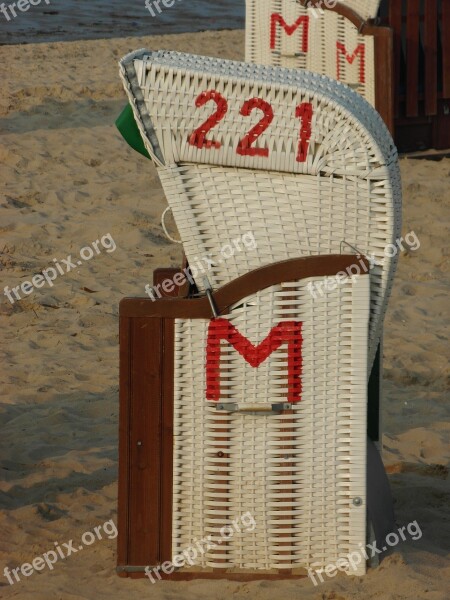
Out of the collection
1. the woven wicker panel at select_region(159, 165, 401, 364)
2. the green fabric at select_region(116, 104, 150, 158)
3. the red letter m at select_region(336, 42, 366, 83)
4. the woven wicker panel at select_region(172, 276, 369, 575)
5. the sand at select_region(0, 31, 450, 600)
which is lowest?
the sand at select_region(0, 31, 450, 600)

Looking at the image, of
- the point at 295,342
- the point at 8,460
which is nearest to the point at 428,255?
the point at 8,460

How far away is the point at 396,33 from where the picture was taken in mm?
9508

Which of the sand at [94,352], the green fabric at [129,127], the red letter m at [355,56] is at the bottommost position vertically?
the sand at [94,352]

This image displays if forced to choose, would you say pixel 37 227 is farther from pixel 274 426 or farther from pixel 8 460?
pixel 274 426

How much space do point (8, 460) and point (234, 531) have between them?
1.55 metres

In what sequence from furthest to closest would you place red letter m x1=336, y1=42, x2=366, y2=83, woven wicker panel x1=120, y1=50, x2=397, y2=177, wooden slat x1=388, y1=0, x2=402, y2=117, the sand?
wooden slat x1=388, y1=0, x2=402, y2=117
red letter m x1=336, y1=42, x2=366, y2=83
the sand
woven wicker panel x1=120, y1=50, x2=397, y2=177

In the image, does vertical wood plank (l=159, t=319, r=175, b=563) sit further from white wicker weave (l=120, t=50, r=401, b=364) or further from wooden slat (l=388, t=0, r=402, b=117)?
wooden slat (l=388, t=0, r=402, b=117)

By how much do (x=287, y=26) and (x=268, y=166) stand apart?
6.50 meters

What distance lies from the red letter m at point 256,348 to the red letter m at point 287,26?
647 centimetres

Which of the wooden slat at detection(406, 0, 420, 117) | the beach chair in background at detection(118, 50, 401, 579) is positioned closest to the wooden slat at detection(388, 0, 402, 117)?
the wooden slat at detection(406, 0, 420, 117)

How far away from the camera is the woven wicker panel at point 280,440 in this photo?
3.57 meters

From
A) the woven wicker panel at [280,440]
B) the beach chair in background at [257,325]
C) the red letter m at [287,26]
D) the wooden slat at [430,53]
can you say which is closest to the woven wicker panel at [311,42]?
the red letter m at [287,26]

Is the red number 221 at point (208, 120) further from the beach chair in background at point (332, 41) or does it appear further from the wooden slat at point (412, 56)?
the wooden slat at point (412, 56)

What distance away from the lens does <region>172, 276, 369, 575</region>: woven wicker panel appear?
11.7 feet
